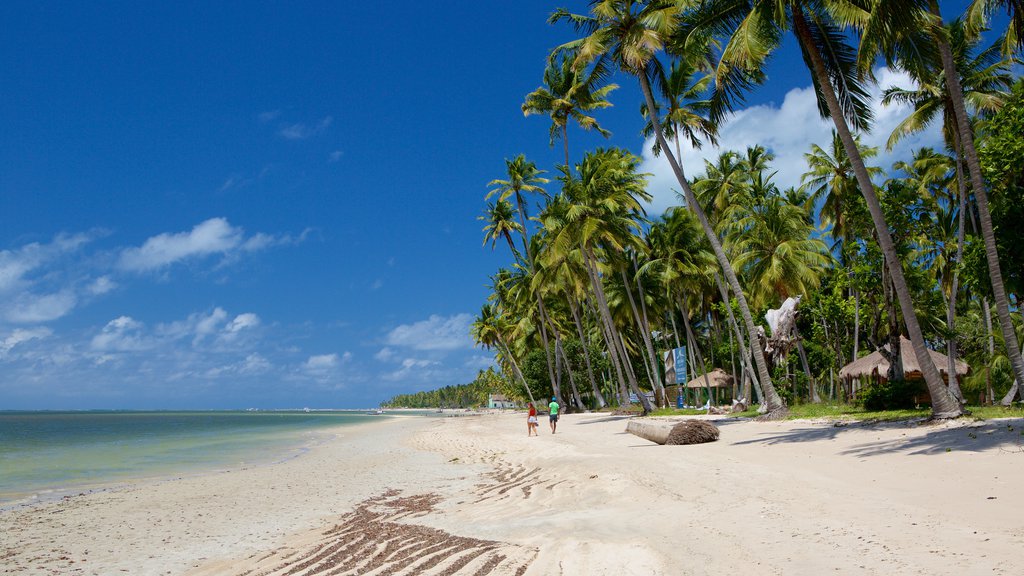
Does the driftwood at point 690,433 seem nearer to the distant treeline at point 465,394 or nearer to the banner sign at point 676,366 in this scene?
the banner sign at point 676,366

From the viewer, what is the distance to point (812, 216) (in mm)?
33625

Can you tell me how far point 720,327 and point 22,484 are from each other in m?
34.8

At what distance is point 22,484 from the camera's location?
615 inches

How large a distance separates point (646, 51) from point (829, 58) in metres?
5.61

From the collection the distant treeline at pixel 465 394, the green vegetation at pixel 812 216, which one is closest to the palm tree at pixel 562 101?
the green vegetation at pixel 812 216

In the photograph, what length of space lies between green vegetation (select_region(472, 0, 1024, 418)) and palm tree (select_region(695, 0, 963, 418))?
0.04 meters

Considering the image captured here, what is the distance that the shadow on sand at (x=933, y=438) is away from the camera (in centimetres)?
847

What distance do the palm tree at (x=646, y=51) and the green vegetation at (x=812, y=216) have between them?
6cm

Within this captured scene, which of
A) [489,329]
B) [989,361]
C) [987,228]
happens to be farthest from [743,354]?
[489,329]

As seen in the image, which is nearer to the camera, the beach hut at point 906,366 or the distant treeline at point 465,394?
the beach hut at point 906,366

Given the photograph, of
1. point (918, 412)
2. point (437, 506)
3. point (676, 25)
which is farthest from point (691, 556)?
point (676, 25)

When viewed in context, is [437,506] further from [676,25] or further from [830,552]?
[676,25]

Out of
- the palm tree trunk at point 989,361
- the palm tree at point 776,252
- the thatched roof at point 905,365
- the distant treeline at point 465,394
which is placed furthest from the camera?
the distant treeline at point 465,394

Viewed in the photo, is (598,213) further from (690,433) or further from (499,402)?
(499,402)
